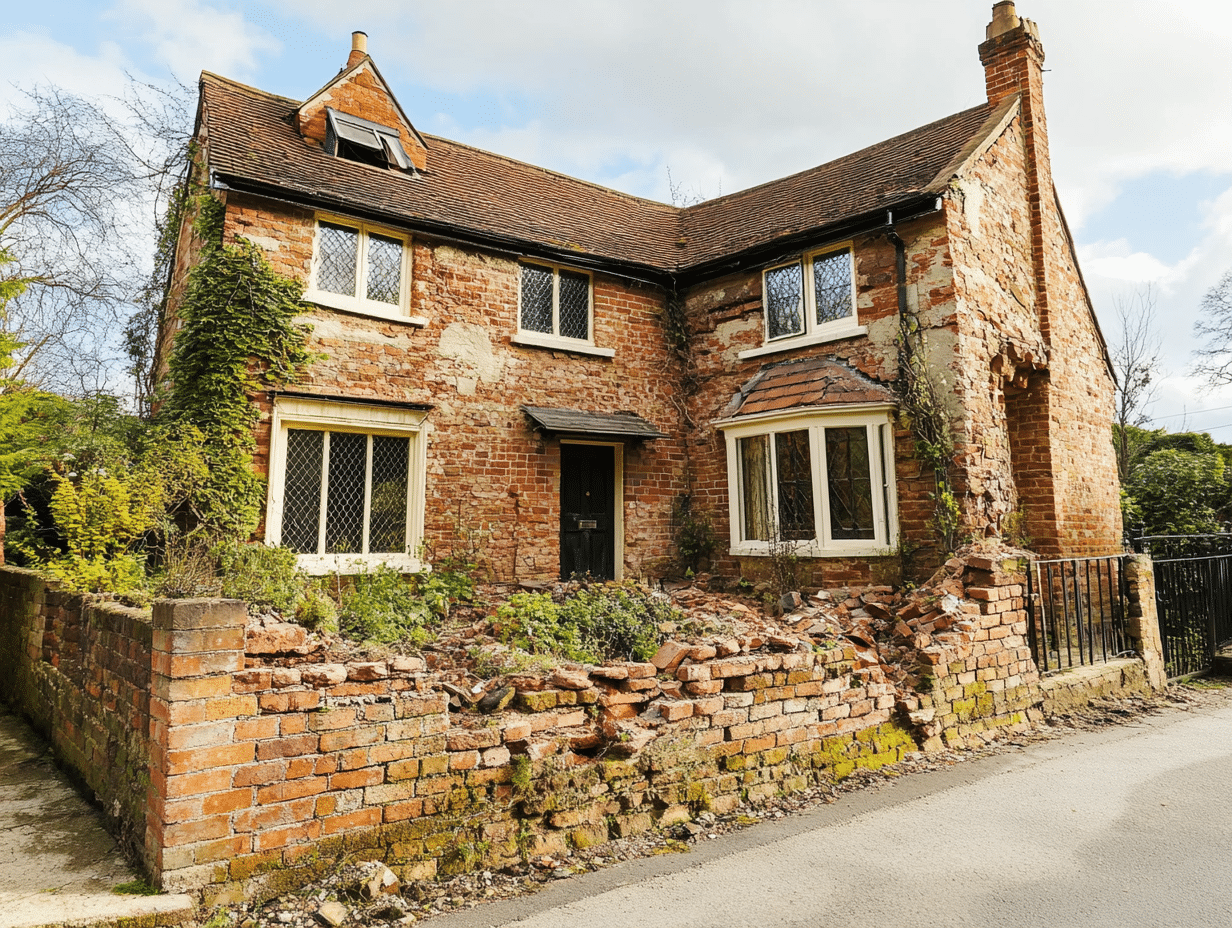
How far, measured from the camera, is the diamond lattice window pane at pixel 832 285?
10469 mm

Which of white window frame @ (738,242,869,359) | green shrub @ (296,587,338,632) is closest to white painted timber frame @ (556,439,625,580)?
white window frame @ (738,242,869,359)

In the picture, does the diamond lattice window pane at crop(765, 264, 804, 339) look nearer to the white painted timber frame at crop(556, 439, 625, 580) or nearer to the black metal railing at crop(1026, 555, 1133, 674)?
the white painted timber frame at crop(556, 439, 625, 580)

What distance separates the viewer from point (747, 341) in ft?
37.7

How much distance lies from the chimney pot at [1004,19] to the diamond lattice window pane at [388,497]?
11.3 meters

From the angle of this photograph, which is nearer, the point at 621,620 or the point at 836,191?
the point at 621,620

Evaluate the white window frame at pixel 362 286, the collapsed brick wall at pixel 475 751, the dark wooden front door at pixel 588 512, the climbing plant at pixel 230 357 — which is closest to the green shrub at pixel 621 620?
the collapsed brick wall at pixel 475 751

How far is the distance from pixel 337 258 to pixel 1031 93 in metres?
11.0

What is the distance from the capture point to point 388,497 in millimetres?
9562

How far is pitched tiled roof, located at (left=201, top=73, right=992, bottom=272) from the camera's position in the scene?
9602 mm

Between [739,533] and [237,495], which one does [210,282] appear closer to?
[237,495]

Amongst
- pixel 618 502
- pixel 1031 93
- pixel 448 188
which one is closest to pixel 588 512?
pixel 618 502

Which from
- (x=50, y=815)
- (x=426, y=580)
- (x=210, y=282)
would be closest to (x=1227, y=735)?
(x=426, y=580)

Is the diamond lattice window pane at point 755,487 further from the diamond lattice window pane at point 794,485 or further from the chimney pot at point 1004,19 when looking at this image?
the chimney pot at point 1004,19

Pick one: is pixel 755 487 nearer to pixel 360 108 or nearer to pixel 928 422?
pixel 928 422
